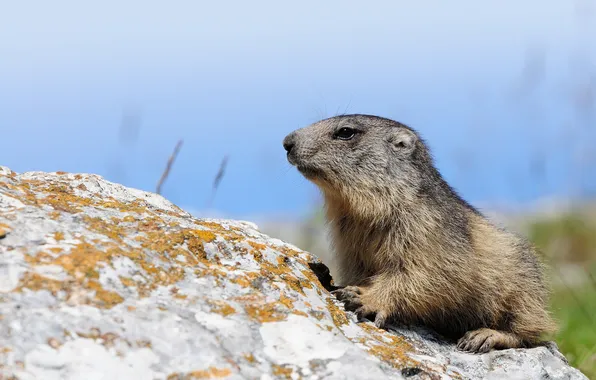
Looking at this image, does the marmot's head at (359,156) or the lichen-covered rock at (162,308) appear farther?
the marmot's head at (359,156)

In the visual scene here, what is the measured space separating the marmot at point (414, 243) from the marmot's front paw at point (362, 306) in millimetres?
68

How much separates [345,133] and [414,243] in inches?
57.0

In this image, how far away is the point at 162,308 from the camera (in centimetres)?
377

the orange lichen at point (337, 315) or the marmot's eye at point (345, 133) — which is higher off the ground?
the marmot's eye at point (345, 133)

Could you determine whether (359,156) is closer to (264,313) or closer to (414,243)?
(414,243)

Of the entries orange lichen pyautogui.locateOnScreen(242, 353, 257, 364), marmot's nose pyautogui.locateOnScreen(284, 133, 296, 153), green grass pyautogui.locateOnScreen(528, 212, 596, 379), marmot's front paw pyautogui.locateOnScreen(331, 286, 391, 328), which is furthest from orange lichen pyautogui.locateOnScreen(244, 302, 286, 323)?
green grass pyautogui.locateOnScreen(528, 212, 596, 379)

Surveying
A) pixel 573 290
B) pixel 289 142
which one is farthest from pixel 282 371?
pixel 573 290

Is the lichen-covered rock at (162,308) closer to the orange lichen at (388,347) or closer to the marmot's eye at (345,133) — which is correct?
the orange lichen at (388,347)

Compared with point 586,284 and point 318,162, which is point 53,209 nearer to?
point 318,162

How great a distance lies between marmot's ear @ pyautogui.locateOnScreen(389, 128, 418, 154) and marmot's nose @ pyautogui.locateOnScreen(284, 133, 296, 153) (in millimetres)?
920

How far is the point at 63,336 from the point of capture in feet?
11.2

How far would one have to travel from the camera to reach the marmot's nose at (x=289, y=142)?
6.84 m

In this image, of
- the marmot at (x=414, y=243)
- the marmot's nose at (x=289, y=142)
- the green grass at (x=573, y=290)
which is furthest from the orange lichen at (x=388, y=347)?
the green grass at (x=573, y=290)

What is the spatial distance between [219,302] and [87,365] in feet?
2.77
